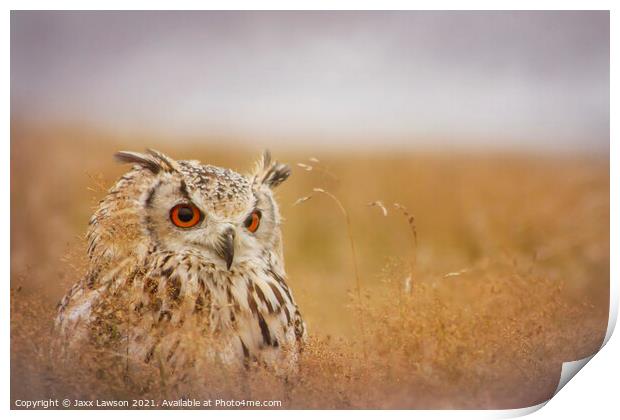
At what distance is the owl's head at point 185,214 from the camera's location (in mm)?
2008

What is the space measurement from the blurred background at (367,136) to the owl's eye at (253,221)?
185 mm

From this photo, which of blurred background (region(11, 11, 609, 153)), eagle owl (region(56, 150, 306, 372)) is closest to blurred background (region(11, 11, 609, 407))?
blurred background (region(11, 11, 609, 153))

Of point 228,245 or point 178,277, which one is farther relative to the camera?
point 178,277

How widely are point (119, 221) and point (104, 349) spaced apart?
0.43 meters

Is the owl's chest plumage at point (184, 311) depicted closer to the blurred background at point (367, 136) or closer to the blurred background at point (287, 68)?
the blurred background at point (367, 136)

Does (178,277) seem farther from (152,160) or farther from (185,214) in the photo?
(152,160)

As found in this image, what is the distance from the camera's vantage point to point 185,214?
6.63ft

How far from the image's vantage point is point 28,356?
228 centimetres

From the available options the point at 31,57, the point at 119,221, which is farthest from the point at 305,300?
the point at 31,57

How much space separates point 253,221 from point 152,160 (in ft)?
1.28

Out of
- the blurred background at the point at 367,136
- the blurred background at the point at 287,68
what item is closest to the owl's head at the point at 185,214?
the blurred background at the point at 367,136

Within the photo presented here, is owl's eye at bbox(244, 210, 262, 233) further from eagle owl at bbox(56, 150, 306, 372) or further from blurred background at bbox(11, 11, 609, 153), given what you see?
blurred background at bbox(11, 11, 609, 153)

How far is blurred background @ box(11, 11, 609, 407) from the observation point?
2.25 m

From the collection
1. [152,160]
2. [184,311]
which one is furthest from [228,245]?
[152,160]
